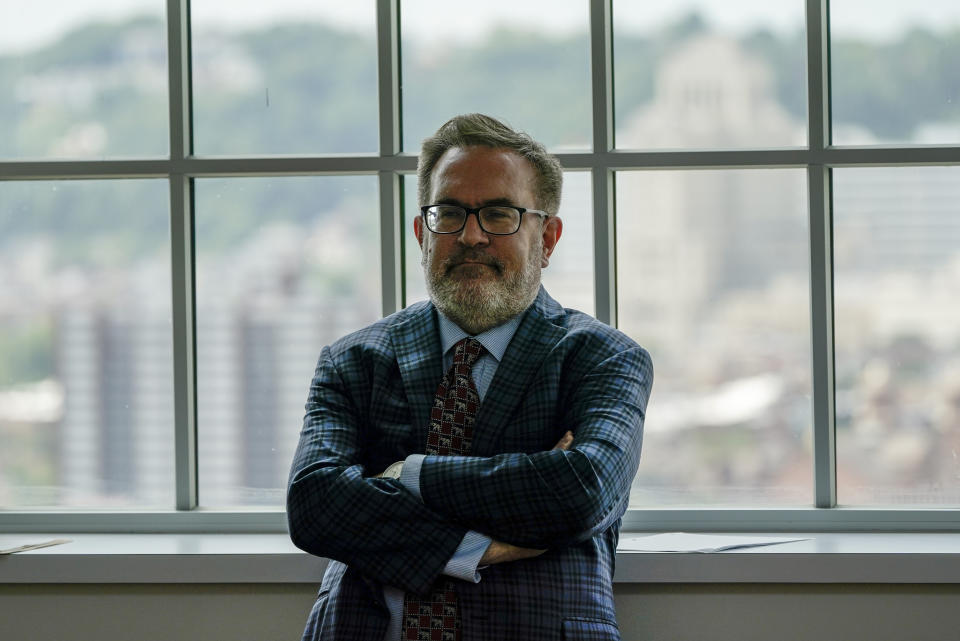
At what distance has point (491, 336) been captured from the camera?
5.54ft

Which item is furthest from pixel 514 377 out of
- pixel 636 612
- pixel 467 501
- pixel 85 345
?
pixel 85 345

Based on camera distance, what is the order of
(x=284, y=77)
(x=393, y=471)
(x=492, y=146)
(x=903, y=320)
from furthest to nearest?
(x=284, y=77) → (x=903, y=320) → (x=492, y=146) → (x=393, y=471)

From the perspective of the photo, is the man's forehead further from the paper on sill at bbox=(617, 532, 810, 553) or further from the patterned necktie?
the paper on sill at bbox=(617, 532, 810, 553)

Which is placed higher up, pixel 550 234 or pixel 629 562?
pixel 550 234

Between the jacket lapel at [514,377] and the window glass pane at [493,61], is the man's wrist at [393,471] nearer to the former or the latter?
the jacket lapel at [514,377]

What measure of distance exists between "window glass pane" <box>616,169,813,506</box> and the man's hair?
15.9 inches

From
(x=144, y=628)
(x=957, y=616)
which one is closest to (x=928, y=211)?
(x=957, y=616)

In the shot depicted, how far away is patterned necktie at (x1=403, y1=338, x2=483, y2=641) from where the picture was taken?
1526 mm

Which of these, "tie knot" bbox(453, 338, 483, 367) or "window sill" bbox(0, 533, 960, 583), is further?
"window sill" bbox(0, 533, 960, 583)

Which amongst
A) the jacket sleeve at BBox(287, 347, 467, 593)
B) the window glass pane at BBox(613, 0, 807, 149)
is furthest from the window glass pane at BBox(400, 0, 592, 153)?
the jacket sleeve at BBox(287, 347, 467, 593)

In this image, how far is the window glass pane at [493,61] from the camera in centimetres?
213

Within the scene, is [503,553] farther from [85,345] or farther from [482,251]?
[85,345]

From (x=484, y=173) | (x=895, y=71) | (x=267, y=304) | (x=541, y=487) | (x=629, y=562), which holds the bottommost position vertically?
(x=629, y=562)

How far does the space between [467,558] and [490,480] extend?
0.45 feet
